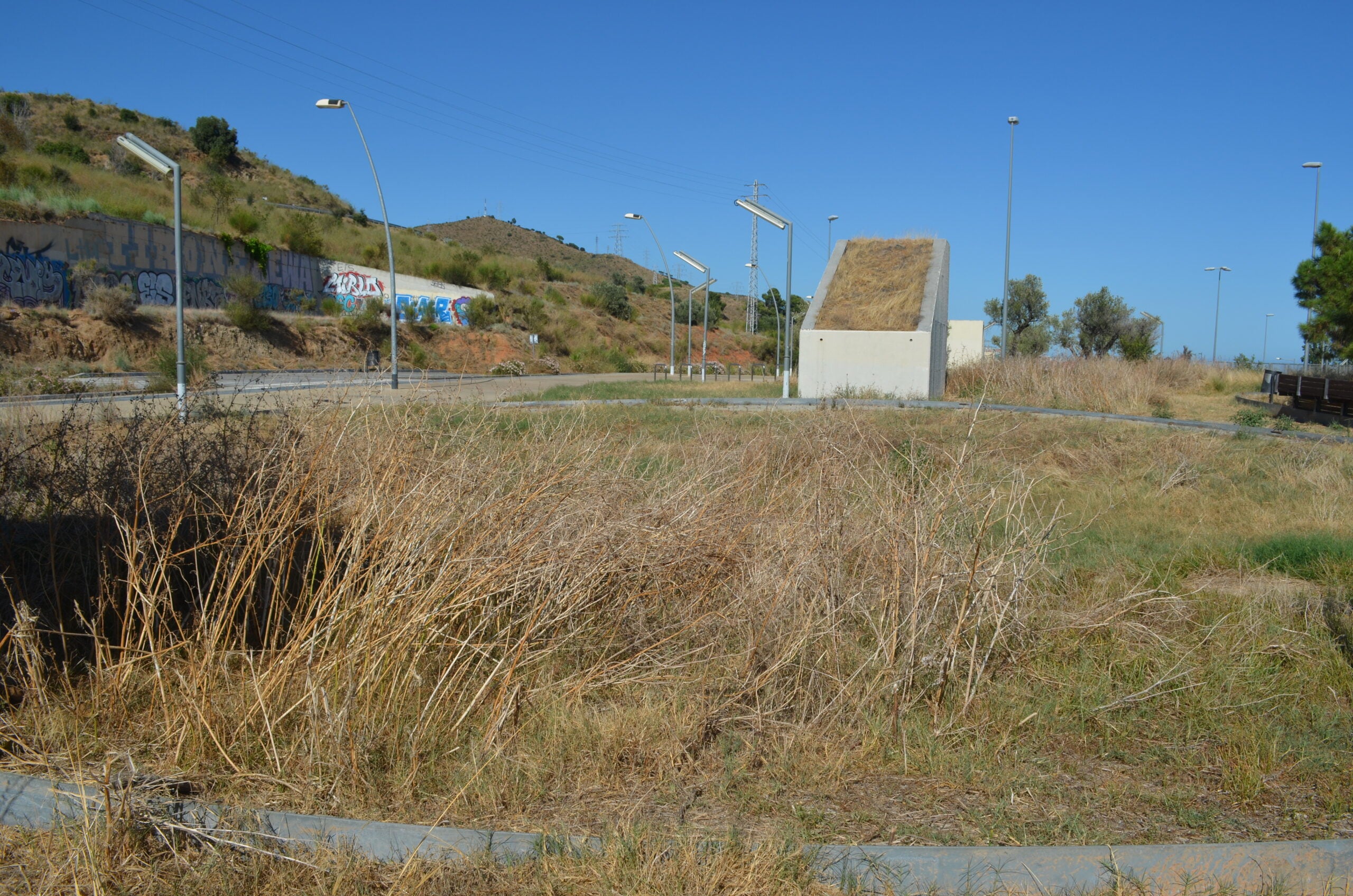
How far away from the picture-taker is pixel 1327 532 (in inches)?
345

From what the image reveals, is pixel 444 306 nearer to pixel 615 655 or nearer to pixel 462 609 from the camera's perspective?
pixel 615 655

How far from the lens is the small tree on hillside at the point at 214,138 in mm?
65312

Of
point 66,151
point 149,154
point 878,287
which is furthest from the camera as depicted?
point 66,151

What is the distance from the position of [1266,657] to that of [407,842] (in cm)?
470

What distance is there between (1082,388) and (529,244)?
311 feet

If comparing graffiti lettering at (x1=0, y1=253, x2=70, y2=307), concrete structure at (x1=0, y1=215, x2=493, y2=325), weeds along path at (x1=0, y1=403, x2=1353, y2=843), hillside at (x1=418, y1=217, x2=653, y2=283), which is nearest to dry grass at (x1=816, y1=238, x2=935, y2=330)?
weeds along path at (x1=0, y1=403, x2=1353, y2=843)

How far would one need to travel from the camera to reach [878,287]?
967 inches

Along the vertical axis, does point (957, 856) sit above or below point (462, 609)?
below

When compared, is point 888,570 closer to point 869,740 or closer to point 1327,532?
point 869,740

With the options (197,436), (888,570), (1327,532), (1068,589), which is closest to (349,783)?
(888,570)

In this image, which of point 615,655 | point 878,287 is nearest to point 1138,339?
point 878,287

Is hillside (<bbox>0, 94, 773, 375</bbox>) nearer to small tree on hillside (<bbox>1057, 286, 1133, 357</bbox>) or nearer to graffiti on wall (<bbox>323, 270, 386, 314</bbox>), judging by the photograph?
graffiti on wall (<bbox>323, 270, 386, 314</bbox>)

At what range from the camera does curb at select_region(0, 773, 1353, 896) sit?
299cm

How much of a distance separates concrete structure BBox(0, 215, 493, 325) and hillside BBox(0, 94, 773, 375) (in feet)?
2.51
